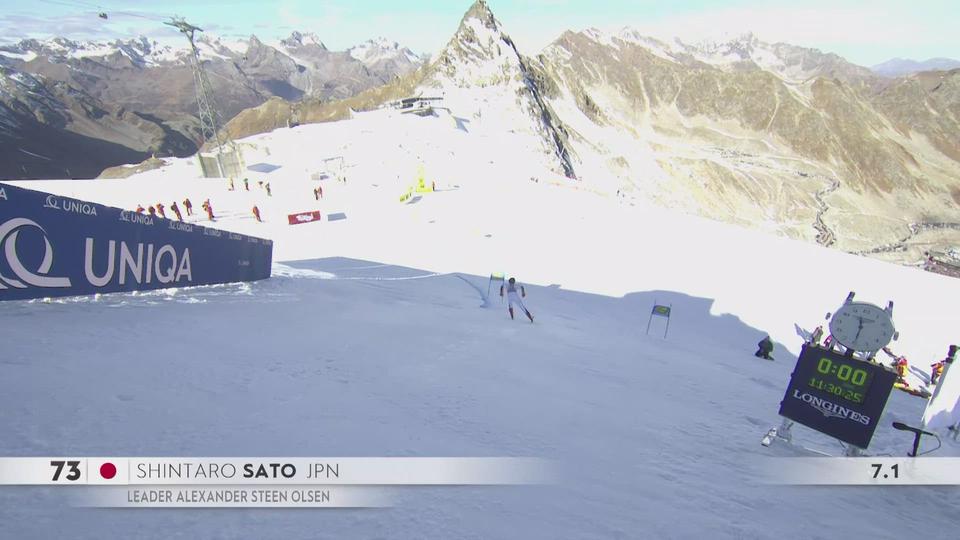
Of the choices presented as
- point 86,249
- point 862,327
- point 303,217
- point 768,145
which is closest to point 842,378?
point 862,327

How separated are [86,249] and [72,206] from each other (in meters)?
0.82

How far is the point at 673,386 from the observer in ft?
33.2

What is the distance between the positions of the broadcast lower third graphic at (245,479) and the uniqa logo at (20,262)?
19.2 ft

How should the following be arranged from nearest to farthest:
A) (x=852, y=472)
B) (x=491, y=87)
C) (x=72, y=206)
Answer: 1. (x=852, y=472)
2. (x=72, y=206)
3. (x=491, y=87)

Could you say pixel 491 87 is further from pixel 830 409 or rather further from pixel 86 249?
pixel 830 409

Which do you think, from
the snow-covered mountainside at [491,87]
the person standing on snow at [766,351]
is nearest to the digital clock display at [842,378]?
the person standing on snow at [766,351]

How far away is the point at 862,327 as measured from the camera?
651cm

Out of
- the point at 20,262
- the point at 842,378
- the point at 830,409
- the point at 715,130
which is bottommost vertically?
the point at 20,262

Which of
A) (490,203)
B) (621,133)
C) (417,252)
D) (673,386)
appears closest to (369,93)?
(621,133)

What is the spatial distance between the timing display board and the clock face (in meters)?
0.28

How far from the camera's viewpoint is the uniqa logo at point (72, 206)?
853cm

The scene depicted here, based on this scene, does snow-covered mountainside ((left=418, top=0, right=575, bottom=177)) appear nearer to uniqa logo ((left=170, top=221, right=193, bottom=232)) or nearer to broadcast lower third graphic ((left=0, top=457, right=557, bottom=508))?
uniqa logo ((left=170, top=221, right=193, bottom=232))

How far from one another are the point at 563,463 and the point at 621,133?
151 meters

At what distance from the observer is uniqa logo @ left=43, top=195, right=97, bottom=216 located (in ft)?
28.0
